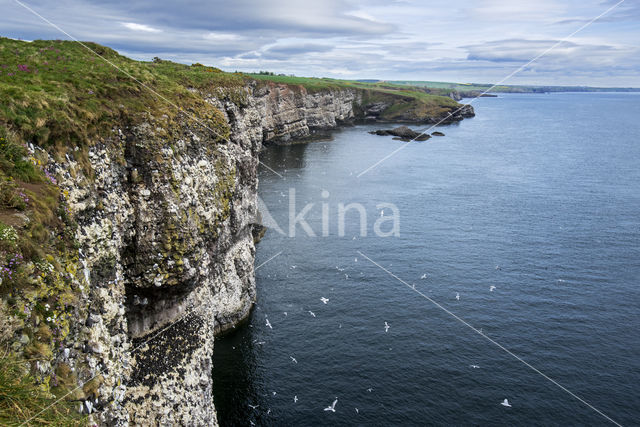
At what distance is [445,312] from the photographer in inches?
1854

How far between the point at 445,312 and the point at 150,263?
32.2 m

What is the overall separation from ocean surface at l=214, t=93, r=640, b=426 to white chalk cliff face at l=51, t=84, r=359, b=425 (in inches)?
348

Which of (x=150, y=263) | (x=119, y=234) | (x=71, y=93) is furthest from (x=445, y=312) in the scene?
(x=71, y=93)

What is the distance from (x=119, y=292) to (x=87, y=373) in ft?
19.5

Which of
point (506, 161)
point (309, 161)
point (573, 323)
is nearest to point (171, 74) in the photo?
point (573, 323)

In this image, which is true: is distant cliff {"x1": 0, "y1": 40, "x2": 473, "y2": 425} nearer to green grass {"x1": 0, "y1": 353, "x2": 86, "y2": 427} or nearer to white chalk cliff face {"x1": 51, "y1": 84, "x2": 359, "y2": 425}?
white chalk cliff face {"x1": 51, "y1": 84, "x2": 359, "y2": 425}

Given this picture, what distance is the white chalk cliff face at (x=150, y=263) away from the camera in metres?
20.3

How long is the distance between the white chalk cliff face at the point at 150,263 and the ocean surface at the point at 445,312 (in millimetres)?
8850

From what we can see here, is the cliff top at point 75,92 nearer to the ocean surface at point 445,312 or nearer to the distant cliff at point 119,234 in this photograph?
the distant cliff at point 119,234

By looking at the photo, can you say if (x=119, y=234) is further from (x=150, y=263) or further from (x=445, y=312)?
(x=445, y=312)

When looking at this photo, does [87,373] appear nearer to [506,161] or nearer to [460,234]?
[460,234]

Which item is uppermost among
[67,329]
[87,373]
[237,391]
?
[67,329]

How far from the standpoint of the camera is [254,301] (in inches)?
1921

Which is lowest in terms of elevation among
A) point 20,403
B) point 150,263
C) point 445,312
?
point 445,312
